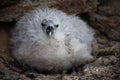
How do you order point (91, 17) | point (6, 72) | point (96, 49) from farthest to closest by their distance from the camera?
point (91, 17)
point (96, 49)
point (6, 72)

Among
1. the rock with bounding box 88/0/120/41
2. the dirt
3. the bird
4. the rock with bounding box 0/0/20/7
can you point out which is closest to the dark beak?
the bird

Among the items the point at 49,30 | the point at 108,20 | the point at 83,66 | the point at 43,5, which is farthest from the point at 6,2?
the point at 108,20

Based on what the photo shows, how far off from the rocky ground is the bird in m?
0.14

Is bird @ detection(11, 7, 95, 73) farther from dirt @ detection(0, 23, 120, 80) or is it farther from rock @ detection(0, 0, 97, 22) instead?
rock @ detection(0, 0, 97, 22)

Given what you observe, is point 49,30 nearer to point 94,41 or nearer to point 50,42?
point 50,42

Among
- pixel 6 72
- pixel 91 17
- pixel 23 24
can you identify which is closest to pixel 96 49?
pixel 91 17

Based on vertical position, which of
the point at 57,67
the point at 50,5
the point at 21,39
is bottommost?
the point at 57,67

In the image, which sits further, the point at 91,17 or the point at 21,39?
the point at 91,17

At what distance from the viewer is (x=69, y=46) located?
16.2ft

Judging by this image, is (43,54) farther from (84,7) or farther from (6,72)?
(84,7)

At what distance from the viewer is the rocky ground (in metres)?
4.70


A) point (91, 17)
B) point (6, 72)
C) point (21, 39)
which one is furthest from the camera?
point (91, 17)

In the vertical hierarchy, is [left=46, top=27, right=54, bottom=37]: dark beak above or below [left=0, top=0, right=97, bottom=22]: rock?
below

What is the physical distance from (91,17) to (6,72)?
2.06 meters
